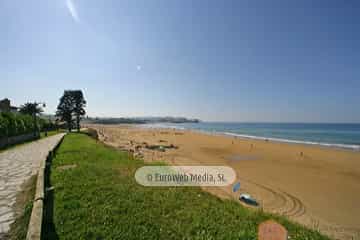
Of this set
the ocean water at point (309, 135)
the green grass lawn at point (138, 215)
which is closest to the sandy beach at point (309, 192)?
the green grass lawn at point (138, 215)

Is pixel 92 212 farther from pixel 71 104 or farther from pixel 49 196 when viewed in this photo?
pixel 71 104

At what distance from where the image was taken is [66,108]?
31984 millimetres

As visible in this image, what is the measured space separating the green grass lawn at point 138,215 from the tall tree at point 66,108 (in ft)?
105

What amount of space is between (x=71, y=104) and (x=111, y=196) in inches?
1349

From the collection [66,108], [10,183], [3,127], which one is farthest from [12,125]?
[66,108]

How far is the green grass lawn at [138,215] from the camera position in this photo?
296 centimetres

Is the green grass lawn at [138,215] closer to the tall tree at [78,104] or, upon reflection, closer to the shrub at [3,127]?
the shrub at [3,127]

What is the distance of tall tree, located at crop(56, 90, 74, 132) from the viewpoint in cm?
3161

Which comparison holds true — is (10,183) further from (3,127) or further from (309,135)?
(309,135)

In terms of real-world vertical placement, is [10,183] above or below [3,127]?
below

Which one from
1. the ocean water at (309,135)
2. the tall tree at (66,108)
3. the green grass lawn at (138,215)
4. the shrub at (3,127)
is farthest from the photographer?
the tall tree at (66,108)

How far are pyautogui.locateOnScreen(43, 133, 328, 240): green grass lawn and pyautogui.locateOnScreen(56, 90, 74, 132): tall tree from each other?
3193 cm

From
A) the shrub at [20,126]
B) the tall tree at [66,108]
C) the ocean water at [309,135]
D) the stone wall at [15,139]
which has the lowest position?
the ocean water at [309,135]

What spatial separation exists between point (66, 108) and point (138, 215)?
3520cm
